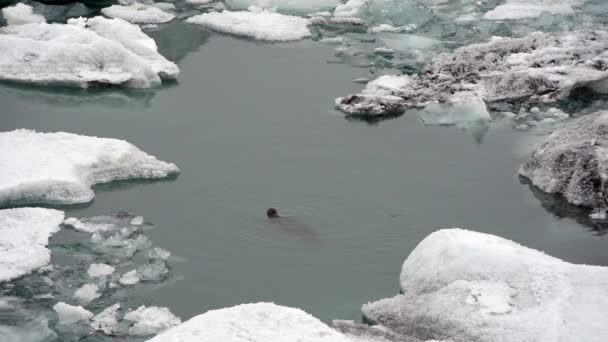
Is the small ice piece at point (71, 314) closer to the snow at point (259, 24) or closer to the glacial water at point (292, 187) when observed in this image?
the glacial water at point (292, 187)

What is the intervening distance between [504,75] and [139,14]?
4.56m

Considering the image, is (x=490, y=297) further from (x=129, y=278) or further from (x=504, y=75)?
(x=504, y=75)

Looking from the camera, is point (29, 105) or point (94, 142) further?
point (29, 105)

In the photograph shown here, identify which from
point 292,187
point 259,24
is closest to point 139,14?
point 259,24

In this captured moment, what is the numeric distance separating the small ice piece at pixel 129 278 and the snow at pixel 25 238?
51 cm

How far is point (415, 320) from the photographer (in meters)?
4.41

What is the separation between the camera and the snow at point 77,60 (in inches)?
316

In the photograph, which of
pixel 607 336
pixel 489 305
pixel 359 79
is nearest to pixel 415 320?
pixel 489 305

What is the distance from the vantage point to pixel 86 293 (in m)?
4.82

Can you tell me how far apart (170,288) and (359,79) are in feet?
12.9

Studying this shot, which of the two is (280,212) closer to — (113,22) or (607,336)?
(607,336)

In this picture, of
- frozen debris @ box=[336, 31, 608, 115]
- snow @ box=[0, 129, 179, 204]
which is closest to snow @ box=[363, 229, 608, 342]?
snow @ box=[0, 129, 179, 204]

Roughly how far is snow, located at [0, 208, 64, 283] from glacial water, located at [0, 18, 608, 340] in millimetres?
Answer: 126

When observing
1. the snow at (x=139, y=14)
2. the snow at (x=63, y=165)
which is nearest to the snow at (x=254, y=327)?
the snow at (x=63, y=165)
